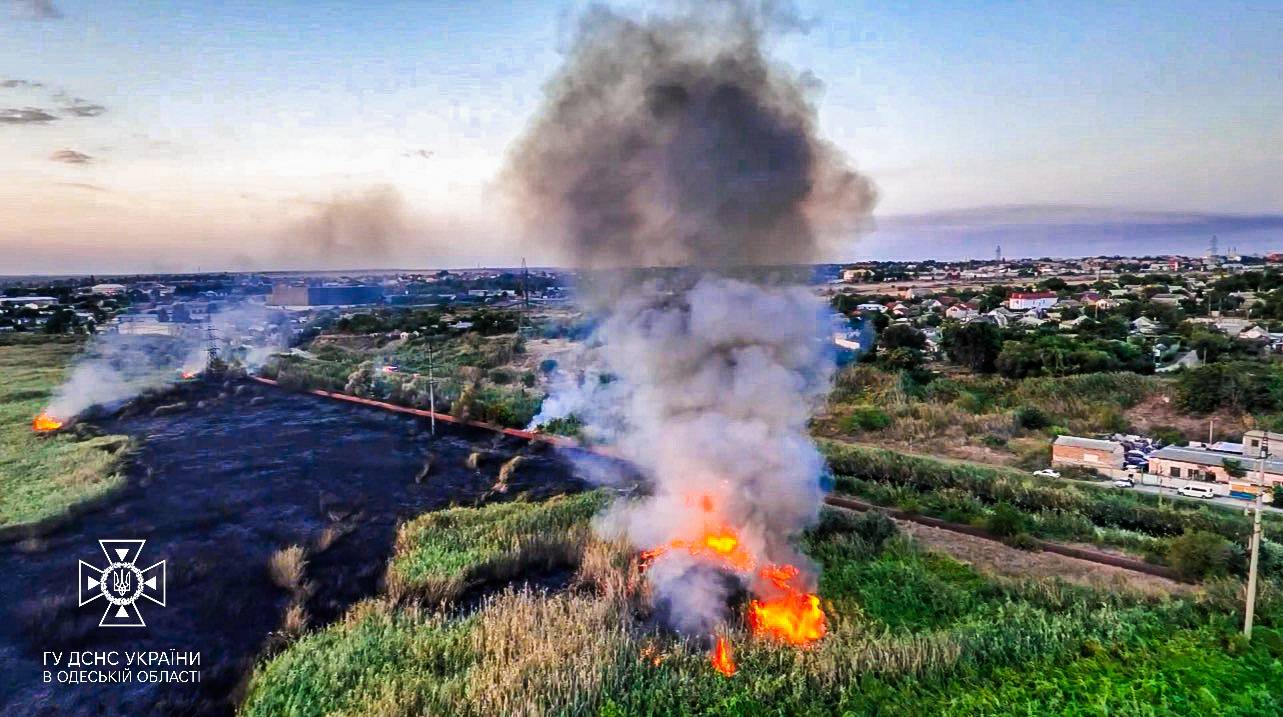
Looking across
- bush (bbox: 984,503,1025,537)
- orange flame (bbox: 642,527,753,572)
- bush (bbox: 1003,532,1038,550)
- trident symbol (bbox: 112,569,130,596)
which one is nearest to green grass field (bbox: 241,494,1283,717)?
orange flame (bbox: 642,527,753,572)

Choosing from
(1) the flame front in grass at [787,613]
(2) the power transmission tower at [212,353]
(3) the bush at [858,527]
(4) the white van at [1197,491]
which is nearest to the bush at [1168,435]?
(4) the white van at [1197,491]

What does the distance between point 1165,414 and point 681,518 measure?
1113 inches

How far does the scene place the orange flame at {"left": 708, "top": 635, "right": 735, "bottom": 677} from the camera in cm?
989

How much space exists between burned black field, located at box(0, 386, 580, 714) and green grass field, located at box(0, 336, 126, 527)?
0.86m

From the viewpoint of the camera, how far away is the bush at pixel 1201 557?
45.5 ft

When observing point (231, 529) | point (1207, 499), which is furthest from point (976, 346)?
point (231, 529)

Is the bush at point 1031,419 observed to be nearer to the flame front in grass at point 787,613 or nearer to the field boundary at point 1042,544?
the field boundary at point 1042,544

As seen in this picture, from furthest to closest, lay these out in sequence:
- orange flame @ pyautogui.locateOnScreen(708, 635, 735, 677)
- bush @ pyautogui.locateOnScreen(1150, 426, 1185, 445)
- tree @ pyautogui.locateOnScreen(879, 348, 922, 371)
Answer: tree @ pyautogui.locateOnScreen(879, 348, 922, 371)
bush @ pyautogui.locateOnScreen(1150, 426, 1185, 445)
orange flame @ pyautogui.locateOnScreen(708, 635, 735, 677)

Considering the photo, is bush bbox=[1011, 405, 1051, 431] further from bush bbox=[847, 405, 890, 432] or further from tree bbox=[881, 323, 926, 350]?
tree bbox=[881, 323, 926, 350]

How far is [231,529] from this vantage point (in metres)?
16.2

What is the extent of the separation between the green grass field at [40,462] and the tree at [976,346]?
40852 millimetres

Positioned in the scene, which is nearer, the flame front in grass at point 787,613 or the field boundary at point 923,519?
the flame front in grass at point 787,613

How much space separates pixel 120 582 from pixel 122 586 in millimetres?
196

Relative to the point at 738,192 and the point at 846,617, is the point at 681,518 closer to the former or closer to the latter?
the point at 846,617
